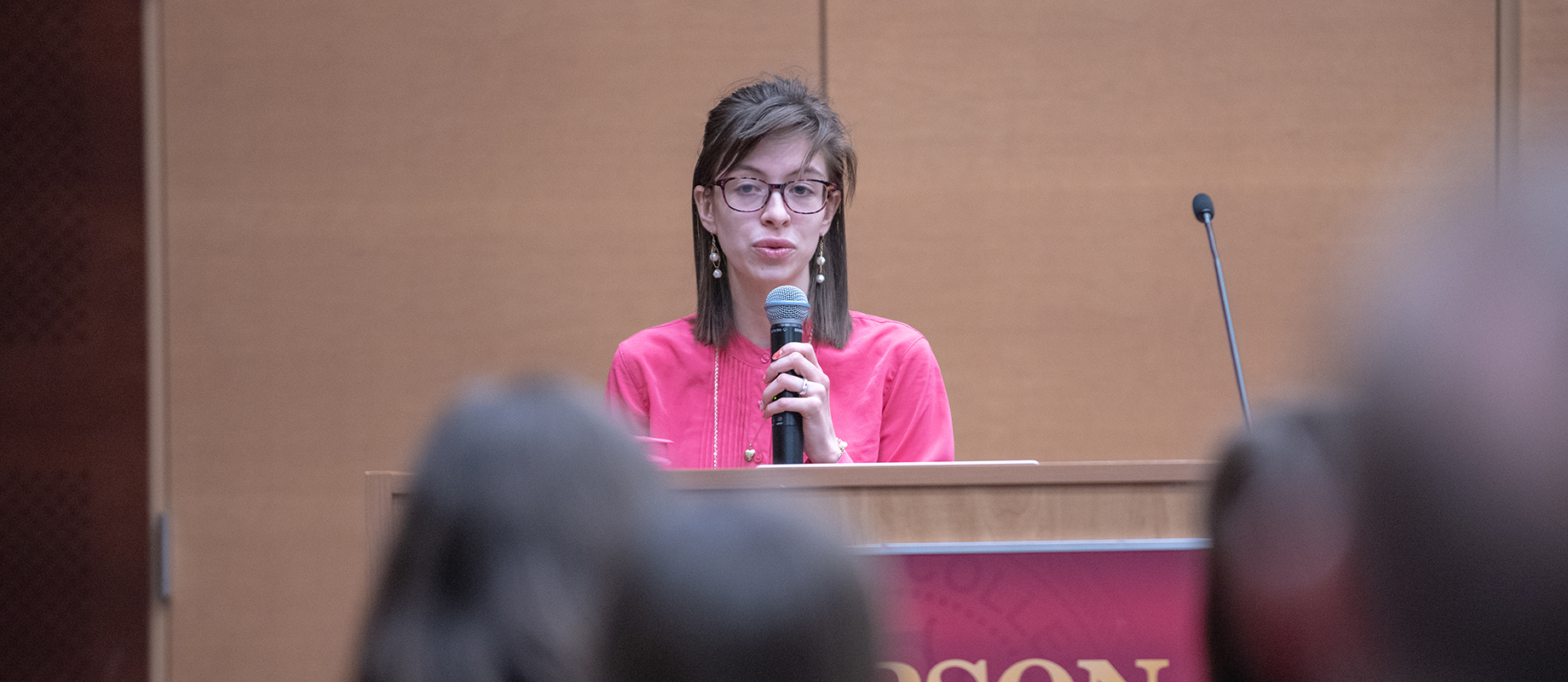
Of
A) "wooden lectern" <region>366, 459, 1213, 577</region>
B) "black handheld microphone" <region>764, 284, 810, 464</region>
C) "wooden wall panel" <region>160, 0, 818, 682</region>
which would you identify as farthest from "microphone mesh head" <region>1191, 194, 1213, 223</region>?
"wooden wall panel" <region>160, 0, 818, 682</region>

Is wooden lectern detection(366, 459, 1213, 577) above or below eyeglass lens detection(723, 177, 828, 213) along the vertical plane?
below

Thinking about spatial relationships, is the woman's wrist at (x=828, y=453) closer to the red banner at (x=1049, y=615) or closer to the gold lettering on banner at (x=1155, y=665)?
the red banner at (x=1049, y=615)

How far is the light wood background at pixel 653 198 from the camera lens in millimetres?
3559

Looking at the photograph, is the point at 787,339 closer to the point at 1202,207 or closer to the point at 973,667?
the point at 973,667

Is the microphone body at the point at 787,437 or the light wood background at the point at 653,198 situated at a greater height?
the light wood background at the point at 653,198

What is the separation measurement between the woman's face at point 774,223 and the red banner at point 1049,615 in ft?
2.95

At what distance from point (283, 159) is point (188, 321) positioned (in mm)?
543

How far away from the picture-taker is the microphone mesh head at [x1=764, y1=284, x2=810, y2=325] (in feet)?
5.96

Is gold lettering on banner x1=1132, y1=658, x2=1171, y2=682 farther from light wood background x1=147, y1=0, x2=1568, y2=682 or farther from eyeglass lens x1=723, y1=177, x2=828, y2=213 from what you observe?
light wood background x1=147, y1=0, x2=1568, y2=682

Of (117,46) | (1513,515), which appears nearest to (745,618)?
(1513,515)

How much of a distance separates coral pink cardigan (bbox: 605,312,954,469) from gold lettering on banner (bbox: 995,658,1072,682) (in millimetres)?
774

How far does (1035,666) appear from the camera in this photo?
54.1 inches

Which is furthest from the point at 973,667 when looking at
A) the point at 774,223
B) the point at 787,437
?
the point at 774,223

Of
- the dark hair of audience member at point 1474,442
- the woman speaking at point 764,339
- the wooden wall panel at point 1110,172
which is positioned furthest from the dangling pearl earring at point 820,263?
the dark hair of audience member at point 1474,442
